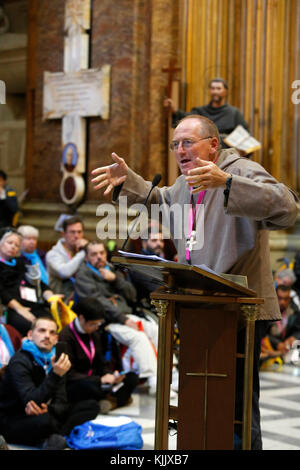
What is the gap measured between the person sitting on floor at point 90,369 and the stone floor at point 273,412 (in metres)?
0.16

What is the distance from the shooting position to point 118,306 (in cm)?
794

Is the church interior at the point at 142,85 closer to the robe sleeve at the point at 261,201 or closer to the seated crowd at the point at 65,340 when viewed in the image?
the seated crowd at the point at 65,340

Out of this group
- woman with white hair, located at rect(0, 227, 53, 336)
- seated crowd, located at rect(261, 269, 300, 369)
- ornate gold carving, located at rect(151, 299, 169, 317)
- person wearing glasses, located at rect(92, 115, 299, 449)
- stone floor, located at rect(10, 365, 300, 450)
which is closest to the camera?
ornate gold carving, located at rect(151, 299, 169, 317)

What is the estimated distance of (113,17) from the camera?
10594 millimetres

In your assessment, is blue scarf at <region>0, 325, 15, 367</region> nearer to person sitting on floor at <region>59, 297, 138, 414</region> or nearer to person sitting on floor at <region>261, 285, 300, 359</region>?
person sitting on floor at <region>59, 297, 138, 414</region>

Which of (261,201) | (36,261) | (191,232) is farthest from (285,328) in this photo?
(261,201)

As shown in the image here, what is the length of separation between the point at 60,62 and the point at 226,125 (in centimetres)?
272

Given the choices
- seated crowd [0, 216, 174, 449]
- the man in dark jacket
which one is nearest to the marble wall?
the man in dark jacket

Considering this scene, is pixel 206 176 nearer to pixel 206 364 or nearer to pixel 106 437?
pixel 206 364

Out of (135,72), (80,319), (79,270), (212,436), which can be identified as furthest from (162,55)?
(212,436)

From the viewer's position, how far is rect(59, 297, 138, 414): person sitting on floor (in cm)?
636

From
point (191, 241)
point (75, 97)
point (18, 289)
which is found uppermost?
point (75, 97)

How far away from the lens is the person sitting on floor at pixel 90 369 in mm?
6355

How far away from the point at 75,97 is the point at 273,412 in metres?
5.67
